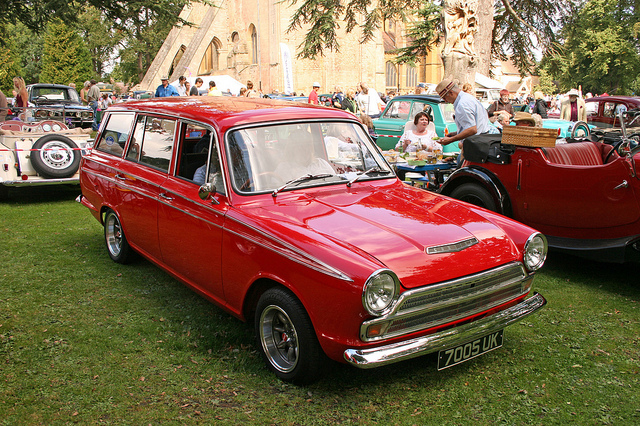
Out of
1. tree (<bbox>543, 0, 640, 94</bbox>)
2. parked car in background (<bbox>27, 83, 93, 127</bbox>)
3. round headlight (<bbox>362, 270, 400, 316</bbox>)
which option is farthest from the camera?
tree (<bbox>543, 0, 640, 94</bbox>)

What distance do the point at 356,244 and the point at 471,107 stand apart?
4840 millimetres

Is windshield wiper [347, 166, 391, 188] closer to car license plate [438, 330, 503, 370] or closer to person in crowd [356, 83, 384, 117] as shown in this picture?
car license plate [438, 330, 503, 370]

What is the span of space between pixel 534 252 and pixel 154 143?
3505mm

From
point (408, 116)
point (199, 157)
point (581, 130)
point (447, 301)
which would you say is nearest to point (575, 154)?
point (581, 130)

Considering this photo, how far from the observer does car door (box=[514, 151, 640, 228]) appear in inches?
208

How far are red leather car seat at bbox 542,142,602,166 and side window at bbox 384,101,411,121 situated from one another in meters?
6.34

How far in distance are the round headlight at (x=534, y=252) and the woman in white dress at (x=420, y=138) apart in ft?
16.7

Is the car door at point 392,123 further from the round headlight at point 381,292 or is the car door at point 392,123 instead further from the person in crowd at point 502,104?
the round headlight at point 381,292

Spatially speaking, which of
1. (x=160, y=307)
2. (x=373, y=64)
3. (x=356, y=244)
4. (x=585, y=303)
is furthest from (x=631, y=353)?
(x=373, y=64)

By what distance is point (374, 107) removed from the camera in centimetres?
1834

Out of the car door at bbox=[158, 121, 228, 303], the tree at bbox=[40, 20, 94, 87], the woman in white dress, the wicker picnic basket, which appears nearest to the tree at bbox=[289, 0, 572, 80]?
the woman in white dress

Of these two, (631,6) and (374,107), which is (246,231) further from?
(631,6)

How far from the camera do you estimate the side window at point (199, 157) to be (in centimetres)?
430

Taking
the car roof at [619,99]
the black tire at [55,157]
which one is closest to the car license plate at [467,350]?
the black tire at [55,157]
